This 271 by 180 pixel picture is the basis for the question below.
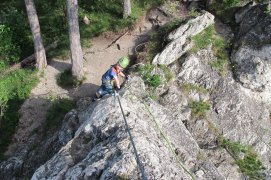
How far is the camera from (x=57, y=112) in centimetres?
1755

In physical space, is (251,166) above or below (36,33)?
below

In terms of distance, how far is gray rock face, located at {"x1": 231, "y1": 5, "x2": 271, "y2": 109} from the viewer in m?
17.0

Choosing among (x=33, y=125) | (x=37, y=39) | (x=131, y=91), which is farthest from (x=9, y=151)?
(x=131, y=91)

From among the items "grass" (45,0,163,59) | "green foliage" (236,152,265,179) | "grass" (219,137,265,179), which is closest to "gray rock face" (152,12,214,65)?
"grass" (45,0,163,59)

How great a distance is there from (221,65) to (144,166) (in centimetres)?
1008

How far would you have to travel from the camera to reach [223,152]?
15.5m

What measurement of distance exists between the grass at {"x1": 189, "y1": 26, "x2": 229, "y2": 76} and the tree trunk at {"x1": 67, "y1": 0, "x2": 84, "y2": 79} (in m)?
5.28

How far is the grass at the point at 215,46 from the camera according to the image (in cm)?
1767

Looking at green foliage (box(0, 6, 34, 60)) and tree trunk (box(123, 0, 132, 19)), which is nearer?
green foliage (box(0, 6, 34, 60))

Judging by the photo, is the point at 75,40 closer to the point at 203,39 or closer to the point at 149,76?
the point at 149,76

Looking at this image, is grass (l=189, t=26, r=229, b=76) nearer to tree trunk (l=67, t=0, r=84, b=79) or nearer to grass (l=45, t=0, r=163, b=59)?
grass (l=45, t=0, r=163, b=59)

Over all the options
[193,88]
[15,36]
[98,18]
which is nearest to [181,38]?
[193,88]

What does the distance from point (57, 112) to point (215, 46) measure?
26.6 feet

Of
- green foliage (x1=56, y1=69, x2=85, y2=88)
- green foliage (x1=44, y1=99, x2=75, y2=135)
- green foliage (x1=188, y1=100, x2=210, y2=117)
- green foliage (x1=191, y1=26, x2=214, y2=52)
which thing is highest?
green foliage (x1=191, y1=26, x2=214, y2=52)
